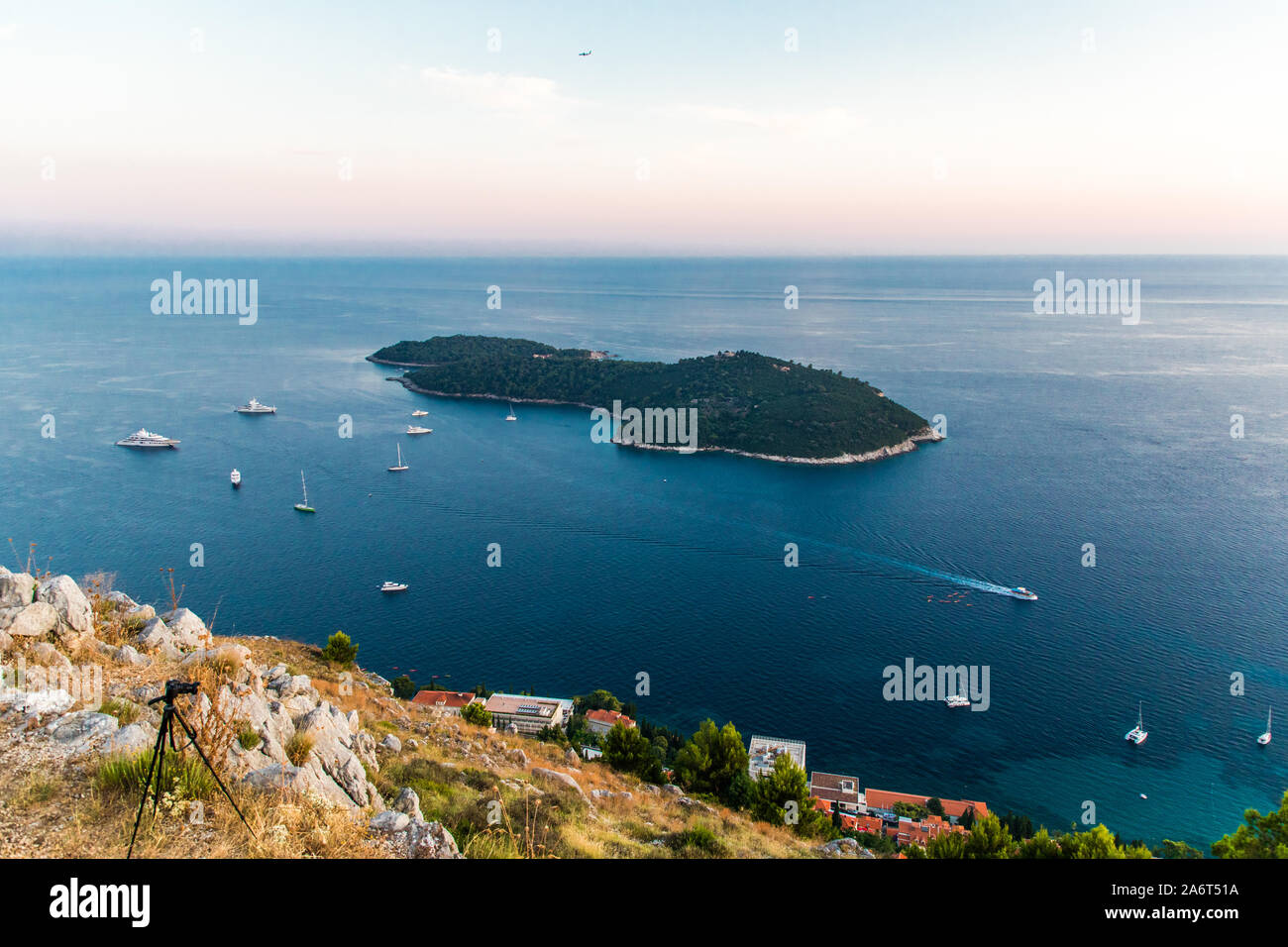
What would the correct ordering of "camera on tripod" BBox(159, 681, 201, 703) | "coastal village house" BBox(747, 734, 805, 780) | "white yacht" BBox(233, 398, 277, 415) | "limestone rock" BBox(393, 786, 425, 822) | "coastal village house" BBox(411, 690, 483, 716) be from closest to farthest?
"camera on tripod" BBox(159, 681, 201, 703), "limestone rock" BBox(393, 786, 425, 822), "coastal village house" BBox(747, 734, 805, 780), "coastal village house" BBox(411, 690, 483, 716), "white yacht" BBox(233, 398, 277, 415)

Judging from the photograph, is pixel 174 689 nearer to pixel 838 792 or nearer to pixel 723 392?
pixel 838 792

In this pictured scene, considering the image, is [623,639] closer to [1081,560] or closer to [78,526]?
[1081,560]

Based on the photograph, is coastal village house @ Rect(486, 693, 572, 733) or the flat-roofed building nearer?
the flat-roofed building

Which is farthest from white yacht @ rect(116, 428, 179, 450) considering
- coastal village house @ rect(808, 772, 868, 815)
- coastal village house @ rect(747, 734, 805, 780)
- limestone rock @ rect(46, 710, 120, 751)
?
limestone rock @ rect(46, 710, 120, 751)

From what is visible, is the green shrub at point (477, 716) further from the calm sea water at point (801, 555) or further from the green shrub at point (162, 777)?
the green shrub at point (162, 777)

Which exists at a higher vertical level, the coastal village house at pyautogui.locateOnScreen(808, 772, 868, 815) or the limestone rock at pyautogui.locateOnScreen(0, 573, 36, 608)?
the limestone rock at pyautogui.locateOnScreen(0, 573, 36, 608)

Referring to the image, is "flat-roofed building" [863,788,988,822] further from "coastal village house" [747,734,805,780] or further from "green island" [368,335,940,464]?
"green island" [368,335,940,464]

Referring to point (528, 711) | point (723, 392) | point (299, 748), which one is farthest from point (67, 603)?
point (723, 392)

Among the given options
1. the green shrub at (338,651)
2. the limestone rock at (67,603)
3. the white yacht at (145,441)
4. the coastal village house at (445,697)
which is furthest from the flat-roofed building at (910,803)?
the white yacht at (145,441)
